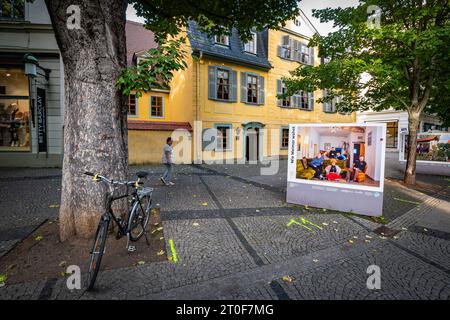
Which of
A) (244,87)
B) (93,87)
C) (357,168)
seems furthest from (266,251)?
(244,87)

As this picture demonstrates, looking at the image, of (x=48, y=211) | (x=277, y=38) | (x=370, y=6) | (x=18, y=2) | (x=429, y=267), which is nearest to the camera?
(x=429, y=267)

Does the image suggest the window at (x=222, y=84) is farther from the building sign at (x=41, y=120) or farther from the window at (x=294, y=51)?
the building sign at (x=41, y=120)

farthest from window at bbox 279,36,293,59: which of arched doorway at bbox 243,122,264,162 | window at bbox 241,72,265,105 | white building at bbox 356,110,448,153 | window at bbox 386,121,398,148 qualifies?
window at bbox 386,121,398,148

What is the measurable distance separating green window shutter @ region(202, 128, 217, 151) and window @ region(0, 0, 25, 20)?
10523mm

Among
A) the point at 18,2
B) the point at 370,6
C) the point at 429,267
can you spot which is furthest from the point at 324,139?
the point at 18,2

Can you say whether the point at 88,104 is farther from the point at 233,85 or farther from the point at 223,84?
the point at 233,85

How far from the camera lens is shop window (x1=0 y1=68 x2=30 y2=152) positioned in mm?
11508

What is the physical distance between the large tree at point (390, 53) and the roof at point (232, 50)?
7.16 metres

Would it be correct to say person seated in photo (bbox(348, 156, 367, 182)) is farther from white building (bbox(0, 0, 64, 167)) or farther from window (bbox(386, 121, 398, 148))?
window (bbox(386, 121, 398, 148))

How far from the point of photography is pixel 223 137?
1658cm

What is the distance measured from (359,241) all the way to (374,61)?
631 centimetres

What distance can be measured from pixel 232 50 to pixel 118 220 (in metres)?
16.0

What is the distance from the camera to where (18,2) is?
11.0 metres

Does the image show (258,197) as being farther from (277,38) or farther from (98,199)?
(277,38)
